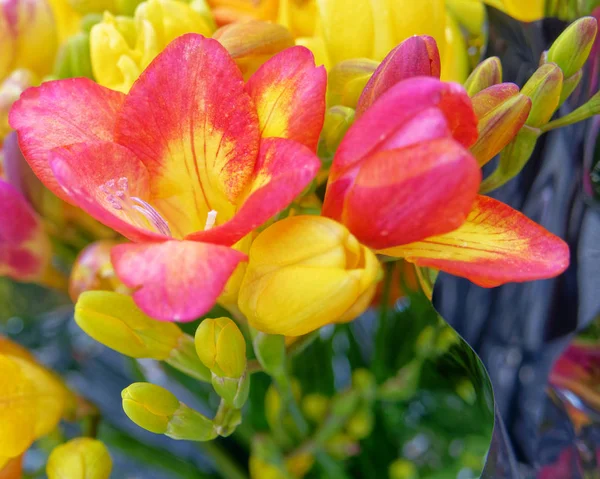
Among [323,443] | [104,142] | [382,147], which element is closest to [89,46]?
[104,142]

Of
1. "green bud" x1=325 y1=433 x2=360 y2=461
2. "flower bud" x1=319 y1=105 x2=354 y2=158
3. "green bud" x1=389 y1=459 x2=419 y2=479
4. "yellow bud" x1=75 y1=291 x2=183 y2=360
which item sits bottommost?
"green bud" x1=389 y1=459 x2=419 y2=479

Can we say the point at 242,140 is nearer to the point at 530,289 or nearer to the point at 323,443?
the point at 530,289

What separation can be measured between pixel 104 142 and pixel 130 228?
6 cm

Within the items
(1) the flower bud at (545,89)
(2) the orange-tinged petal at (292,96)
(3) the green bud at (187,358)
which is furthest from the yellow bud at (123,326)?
(1) the flower bud at (545,89)

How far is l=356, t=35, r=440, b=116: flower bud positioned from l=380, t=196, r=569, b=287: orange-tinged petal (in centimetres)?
7

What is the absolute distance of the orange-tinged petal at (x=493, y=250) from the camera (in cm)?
29

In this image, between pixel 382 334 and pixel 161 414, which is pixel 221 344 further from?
pixel 382 334

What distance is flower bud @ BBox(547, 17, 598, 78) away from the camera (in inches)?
12.8

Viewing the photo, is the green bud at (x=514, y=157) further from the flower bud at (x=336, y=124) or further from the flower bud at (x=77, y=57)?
the flower bud at (x=77, y=57)

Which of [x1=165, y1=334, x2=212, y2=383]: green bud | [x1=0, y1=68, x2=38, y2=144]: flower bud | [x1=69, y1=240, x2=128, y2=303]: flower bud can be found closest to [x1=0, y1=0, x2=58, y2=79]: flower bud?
[x1=0, y1=68, x2=38, y2=144]: flower bud

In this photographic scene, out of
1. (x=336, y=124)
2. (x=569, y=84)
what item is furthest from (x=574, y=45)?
(x=336, y=124)

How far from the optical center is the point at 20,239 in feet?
1.51

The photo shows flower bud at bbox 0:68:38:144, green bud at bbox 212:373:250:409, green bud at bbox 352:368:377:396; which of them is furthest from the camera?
green bud at bbox 352:368:377:396

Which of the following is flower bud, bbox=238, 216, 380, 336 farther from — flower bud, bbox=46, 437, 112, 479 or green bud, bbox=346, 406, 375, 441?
green bud, bbox=346, 406, 375, 441
